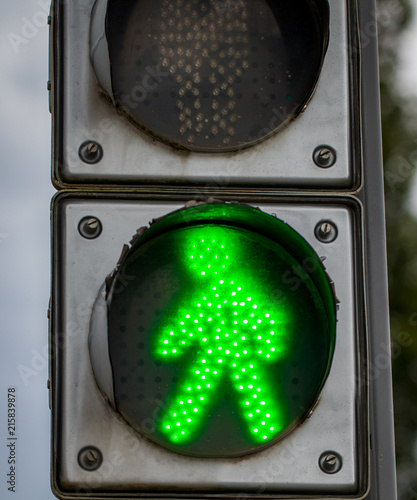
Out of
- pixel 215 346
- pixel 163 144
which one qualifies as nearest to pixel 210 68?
pixel 163 144

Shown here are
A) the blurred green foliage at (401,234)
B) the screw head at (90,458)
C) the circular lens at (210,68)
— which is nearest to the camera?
the screw head at (90,458)

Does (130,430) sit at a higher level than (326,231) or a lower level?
lower

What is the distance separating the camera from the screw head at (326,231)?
139 centimetres

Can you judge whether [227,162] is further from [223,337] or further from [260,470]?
[260,470]

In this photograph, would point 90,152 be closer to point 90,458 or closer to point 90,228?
point 90,228

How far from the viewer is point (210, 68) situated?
1.42 meters

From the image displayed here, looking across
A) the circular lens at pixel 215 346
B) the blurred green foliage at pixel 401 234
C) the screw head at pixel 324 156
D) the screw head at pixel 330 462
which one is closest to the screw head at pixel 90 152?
the circular lens at pixel 215 346

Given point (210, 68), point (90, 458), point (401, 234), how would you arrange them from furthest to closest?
point (401, 234) → point (210, 68) → point (90, 458)

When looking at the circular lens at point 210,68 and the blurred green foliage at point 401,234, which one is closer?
the circular lens at point 210,68

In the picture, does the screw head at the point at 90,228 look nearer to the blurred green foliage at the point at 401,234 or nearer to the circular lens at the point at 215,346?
the circular lens at the point at 215,346

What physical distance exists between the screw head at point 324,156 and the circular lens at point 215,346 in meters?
0.13

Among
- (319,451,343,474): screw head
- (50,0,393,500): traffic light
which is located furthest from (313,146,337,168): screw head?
(319,451,343,474): screw head

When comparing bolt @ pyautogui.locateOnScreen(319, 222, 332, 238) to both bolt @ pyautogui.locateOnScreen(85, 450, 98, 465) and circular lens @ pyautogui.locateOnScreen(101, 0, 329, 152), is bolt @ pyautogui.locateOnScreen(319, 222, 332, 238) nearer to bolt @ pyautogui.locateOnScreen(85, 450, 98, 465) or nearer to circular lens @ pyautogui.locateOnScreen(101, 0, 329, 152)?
circular lens @ pyautogui.locateOnScreen(101, 0, 329, 152)

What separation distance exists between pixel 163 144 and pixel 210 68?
145 millimetres
